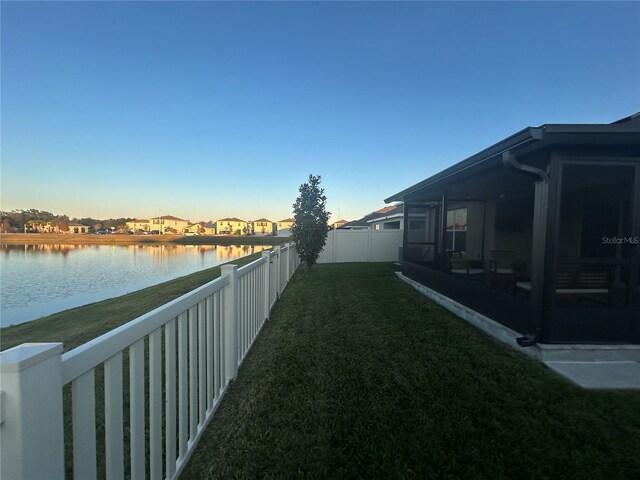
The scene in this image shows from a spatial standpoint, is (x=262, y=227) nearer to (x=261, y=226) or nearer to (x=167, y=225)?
(x=261, y=226)

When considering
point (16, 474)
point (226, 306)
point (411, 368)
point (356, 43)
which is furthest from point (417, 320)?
point (356, 43)

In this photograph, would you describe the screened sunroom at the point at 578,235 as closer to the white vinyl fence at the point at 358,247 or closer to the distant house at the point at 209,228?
the white vinyl fence at the point at 358,247

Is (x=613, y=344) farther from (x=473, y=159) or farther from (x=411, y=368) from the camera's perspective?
(x=473, y=159)

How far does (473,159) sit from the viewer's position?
189 inches

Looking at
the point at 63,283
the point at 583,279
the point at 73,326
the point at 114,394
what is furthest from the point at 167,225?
the point at 114,394

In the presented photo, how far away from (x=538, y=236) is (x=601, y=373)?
5.33 feet

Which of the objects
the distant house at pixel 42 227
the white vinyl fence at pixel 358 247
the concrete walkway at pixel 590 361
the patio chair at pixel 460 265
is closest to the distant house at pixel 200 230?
the distant house at pixel 42 227

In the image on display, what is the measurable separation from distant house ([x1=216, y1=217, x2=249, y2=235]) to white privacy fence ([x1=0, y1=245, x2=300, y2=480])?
87962mm

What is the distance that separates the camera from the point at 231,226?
93.3 metres

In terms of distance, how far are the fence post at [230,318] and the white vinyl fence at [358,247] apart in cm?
1240

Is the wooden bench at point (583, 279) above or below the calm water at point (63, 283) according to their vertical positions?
above

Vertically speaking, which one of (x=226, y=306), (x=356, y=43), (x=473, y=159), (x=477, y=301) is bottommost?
(x=477, y=301)

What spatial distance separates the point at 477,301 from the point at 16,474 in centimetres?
566

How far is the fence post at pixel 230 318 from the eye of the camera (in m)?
2.99
